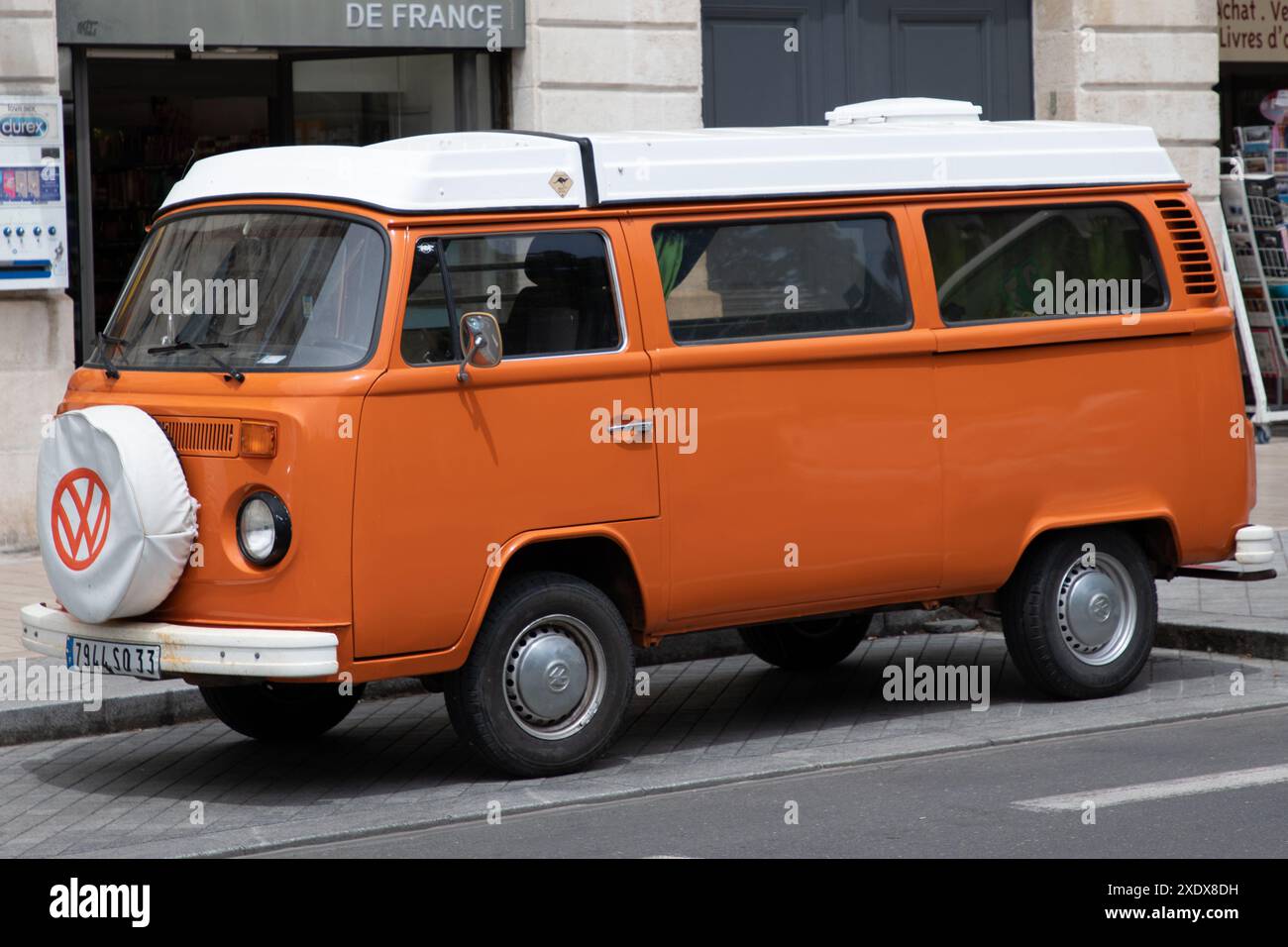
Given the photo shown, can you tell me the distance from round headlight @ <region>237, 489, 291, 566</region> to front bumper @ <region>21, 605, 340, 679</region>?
0.25 m

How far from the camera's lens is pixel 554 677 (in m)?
7.70

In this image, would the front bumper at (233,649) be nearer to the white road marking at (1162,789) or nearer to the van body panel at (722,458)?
the van body panel at (722,458)

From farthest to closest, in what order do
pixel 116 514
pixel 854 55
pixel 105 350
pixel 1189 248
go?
pixel 854 55
pixel 1189 248
pixel 105 350
pixel 116 514

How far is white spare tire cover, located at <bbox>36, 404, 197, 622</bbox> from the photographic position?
7301 millimetres

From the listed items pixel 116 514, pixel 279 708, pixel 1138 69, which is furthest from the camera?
pixel 1138 69

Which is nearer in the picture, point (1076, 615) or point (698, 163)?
point (698, 163)

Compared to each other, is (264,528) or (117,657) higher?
(264,528)

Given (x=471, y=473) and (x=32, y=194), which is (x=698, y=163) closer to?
(x=471, y=473)

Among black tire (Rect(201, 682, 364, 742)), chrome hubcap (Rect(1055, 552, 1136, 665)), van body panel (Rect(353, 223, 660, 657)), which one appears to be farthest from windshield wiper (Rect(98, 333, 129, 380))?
chrome hubcap (Rect(1055, 552, 1136, 665))

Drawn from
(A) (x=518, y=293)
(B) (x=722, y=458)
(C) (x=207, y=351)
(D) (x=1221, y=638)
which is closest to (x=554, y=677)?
(B) (x=722, y=458)

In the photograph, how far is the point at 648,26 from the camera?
15.2 metres

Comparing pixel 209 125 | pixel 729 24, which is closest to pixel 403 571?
pixel 209 125

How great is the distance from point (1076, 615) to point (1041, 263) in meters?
1.44
